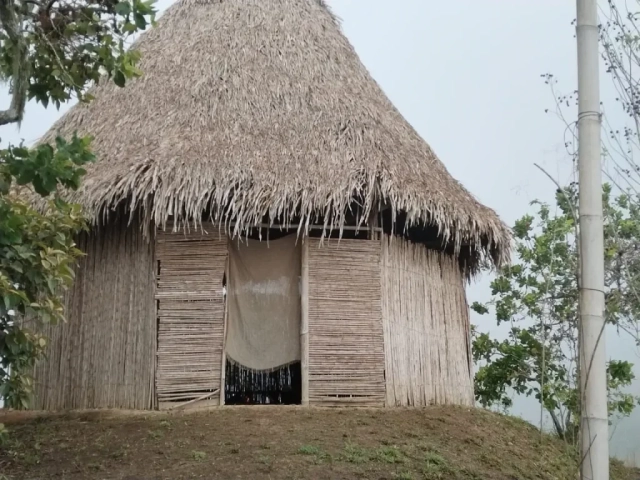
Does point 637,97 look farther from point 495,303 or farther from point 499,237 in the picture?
point 495,303

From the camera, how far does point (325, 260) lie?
8.00m

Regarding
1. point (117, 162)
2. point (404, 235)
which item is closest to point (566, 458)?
point (404, 235)

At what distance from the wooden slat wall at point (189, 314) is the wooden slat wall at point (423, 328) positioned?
1.58 meters

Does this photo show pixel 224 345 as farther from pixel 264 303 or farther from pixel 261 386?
pixel 261 386

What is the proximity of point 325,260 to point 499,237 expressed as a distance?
182 cm

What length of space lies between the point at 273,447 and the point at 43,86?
307 centimetres

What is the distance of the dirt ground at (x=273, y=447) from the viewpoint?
604 cm

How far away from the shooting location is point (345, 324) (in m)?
7.91

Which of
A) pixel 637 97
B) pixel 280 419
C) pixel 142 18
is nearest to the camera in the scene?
pixel 637 97

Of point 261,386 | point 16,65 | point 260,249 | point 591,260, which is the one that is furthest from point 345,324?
point 591,260

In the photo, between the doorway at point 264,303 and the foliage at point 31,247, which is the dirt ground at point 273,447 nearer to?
the foliage at point 31,247

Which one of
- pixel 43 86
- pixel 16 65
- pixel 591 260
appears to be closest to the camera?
pixel 591 260

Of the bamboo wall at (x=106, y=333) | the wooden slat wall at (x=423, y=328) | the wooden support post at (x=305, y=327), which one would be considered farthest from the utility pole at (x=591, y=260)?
the bamboo wall at (x=106, y=333)

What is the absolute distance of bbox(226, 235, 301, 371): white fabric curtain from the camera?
801 centimetres
